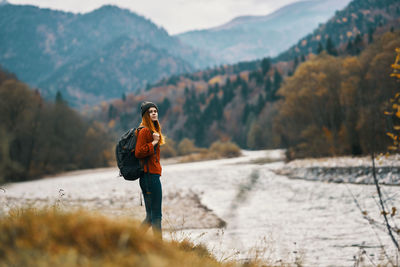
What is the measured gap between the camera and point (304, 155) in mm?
36094

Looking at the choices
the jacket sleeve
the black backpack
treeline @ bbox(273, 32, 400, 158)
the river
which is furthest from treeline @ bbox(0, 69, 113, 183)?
treeline @ bbox(273, 32, 400, 158)

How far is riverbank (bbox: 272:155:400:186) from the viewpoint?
20.6 m

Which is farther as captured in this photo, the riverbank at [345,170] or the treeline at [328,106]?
the treeline at [328,106]

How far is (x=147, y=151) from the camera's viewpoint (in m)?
4.73

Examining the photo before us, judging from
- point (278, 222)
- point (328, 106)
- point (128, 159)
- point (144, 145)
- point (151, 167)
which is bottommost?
point (278, 222)

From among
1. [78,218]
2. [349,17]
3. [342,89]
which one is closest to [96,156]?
[342,89]

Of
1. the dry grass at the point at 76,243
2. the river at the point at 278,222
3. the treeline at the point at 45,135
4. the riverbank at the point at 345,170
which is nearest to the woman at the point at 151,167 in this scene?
the river at the point at 278,222

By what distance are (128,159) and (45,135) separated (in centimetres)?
4157

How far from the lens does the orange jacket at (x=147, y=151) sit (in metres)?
4.72

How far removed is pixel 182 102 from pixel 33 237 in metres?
156

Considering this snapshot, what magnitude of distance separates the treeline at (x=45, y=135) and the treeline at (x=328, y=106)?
26203mm

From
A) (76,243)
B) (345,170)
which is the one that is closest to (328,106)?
(345,170)

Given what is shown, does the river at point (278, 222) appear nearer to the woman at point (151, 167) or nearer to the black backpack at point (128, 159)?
the woman at point (151, 167)

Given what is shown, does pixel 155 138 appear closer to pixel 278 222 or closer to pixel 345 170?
pixel 278 222
